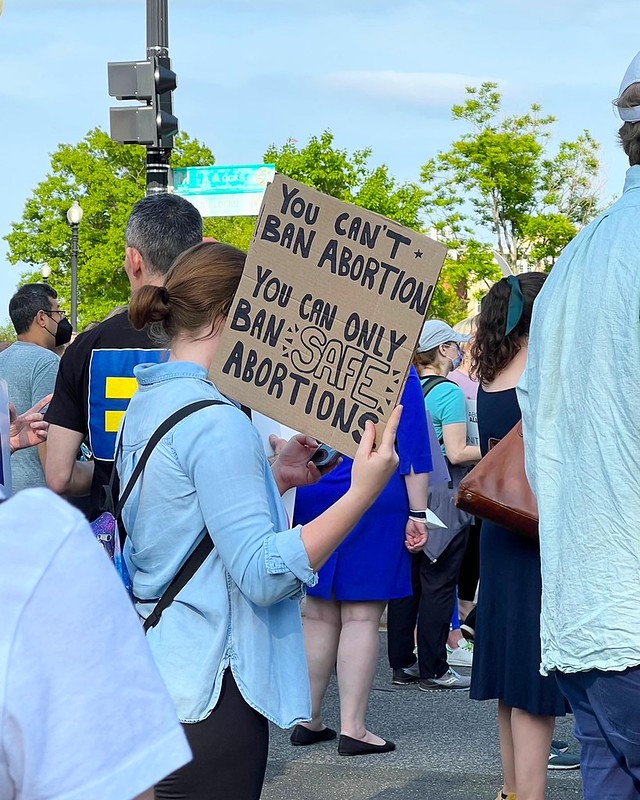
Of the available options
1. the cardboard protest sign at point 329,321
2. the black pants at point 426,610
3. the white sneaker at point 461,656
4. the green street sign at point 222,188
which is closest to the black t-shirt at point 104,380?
the cardboard protest sign at point 329,321

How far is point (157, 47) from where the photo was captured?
31.6 ft

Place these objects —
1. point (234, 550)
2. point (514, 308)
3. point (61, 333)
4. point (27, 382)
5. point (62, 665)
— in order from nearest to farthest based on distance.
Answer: point (62, 665) → point (234, 550) → point (514, 308) → point (27, 382) → point (61, 333)

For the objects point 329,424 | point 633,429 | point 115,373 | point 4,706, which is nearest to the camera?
point 4,706

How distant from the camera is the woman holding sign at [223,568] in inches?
89.7

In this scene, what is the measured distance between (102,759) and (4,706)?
10cm

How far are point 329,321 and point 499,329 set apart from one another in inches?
61.3

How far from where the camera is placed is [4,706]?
2.89 ft

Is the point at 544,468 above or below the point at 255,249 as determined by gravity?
below

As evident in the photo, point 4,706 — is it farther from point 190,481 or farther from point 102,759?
point 190,481

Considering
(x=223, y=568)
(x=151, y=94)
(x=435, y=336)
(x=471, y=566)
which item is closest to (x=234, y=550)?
(x=223, y=568)

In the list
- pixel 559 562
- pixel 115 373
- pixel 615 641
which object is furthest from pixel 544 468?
pixel 115 373

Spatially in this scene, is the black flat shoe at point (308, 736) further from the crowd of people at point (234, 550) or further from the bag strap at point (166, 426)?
the bag strap at point (166, 426)

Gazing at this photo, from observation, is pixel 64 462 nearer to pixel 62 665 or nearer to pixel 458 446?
pixel 62 665

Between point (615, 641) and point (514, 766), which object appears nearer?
point (615, 641)
